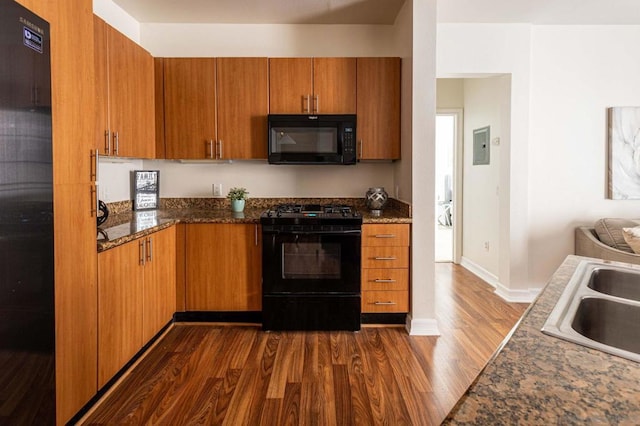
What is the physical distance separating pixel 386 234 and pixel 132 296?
179cm

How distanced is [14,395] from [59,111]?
3.57ft

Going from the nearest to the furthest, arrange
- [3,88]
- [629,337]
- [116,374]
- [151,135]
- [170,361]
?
[629,337] → [3,88] → [116,374] → [170,361] → [151,135]

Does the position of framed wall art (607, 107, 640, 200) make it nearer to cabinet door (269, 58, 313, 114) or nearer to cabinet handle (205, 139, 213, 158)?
cabinet door (269, 58, 313, 114)

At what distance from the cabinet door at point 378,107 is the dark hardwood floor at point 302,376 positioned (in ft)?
4.88

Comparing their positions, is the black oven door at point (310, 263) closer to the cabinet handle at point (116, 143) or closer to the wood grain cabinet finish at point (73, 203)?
the cabinet handle at point (116, 143)

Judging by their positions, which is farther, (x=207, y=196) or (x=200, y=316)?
(x=207, y=196)

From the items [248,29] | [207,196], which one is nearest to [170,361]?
[207,196]

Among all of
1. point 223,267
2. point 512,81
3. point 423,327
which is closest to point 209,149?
point 223,267

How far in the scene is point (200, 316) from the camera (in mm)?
3287

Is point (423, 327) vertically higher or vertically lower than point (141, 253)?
lower

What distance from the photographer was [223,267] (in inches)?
126

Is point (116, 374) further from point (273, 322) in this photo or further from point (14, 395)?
point (273, 322)

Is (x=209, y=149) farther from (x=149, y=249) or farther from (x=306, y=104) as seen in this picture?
(x=149, y=249)

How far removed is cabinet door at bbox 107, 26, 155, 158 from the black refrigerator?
3.91 feet
